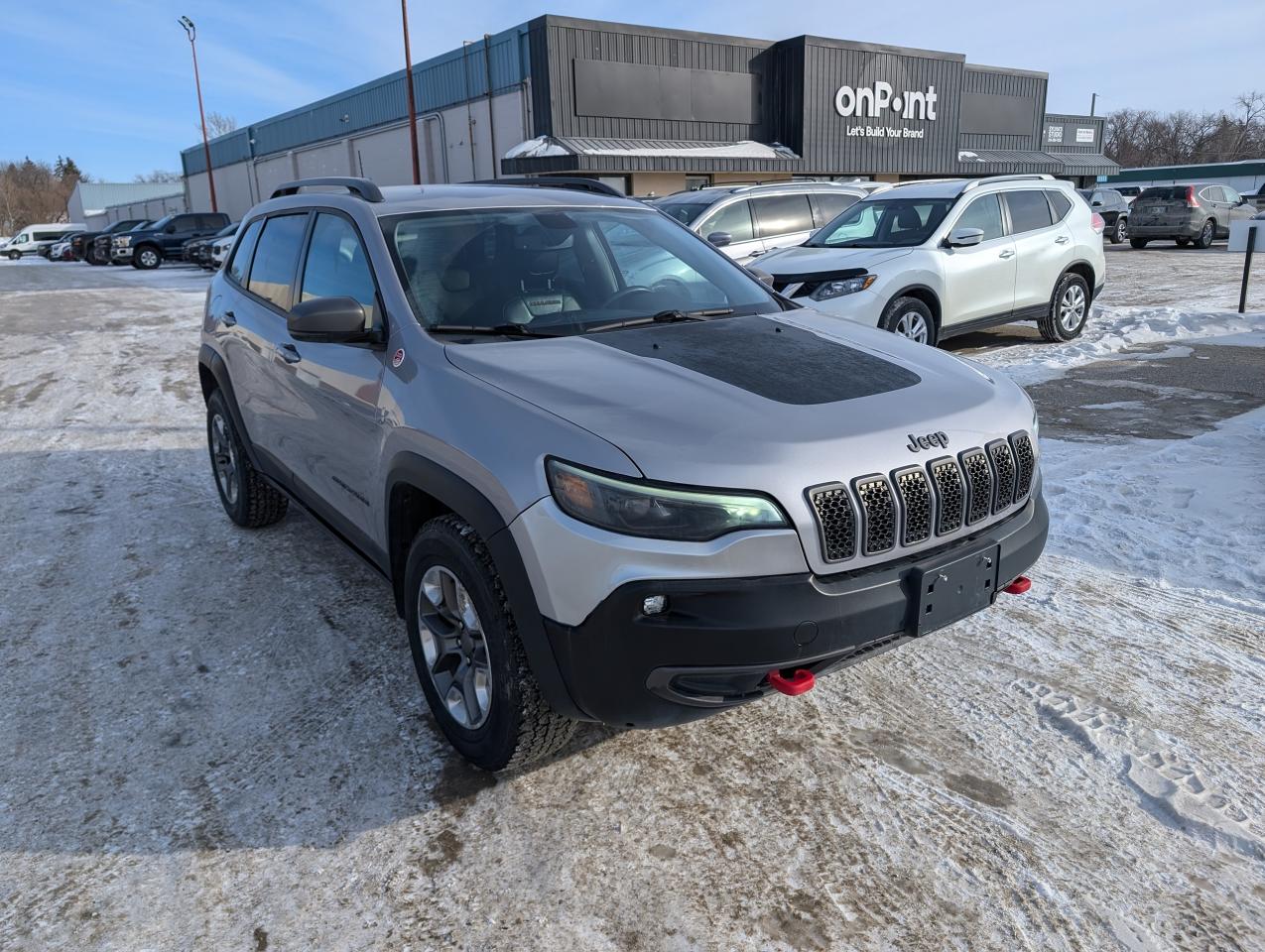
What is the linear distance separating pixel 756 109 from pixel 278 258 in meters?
28.0

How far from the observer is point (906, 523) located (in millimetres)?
2498

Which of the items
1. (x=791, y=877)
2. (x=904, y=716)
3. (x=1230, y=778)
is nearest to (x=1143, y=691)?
(x=1230, y=778)

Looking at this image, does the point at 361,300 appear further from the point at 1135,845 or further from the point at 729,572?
the point at 1135,845

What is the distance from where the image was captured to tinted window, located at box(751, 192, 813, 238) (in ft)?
38.4

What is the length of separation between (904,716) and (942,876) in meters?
0.79

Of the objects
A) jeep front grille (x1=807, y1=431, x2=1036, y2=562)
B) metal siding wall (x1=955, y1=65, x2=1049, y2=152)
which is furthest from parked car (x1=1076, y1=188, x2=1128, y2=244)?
jeep front grille (x1=807, y1=431, x2=1036, y2=562)

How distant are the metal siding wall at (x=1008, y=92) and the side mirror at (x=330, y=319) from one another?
1406 inches

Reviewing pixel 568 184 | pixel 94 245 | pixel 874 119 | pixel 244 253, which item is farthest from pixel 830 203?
pixel 94 245

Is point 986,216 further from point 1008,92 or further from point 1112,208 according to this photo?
point 1008,92

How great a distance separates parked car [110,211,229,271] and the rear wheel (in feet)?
103

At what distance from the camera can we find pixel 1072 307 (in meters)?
10.5

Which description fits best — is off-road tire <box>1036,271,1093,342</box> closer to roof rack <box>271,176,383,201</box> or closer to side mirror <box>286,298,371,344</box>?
roof rack <box>271,176,383,201</box>

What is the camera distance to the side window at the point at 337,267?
135 inches

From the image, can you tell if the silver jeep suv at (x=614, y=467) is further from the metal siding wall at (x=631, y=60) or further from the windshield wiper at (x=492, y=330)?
the metal siding wall at (x=631, y=60)
